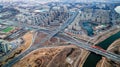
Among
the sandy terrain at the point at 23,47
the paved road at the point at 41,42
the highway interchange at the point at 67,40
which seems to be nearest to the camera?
the paved road at the point at 41,42

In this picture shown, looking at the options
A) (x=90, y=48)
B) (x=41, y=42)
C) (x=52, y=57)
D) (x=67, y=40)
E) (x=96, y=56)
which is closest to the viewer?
(x=52, y=57)

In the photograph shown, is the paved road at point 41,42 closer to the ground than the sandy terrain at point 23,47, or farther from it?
Result: farther from it

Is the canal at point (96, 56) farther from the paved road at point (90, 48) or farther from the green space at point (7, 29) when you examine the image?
the green space at point (7, 29)

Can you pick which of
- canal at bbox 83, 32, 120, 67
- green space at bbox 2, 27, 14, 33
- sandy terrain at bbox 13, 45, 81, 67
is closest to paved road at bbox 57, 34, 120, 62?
canal at bbox 83, 32, 120, 67

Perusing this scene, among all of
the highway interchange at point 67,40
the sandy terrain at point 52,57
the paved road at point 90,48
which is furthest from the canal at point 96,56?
the sandy terrain at point 52,57

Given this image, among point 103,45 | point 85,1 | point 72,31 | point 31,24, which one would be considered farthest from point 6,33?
point 85,1

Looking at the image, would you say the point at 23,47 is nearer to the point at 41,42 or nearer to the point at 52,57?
the point at 41,42

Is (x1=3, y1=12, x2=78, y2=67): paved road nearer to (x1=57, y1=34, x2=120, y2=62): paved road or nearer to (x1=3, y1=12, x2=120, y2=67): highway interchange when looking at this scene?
(x1=3, y1=12, x2=120, y2=67): highway interchange

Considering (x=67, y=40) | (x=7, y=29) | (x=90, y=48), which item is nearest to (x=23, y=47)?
(x=67, y=40)

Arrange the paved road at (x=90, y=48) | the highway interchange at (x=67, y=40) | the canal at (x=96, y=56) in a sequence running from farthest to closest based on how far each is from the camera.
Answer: the paved road at (x=90, y=48) → the highway interchange at (x=67, y=40) → the canal at (x=96, y=56)

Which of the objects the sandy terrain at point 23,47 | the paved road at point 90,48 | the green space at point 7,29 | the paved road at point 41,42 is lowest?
the green space at point 7,29

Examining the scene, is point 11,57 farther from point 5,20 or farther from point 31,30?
point 5,20

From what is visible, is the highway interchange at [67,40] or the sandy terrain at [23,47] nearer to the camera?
the highway interchange at [67,40]
